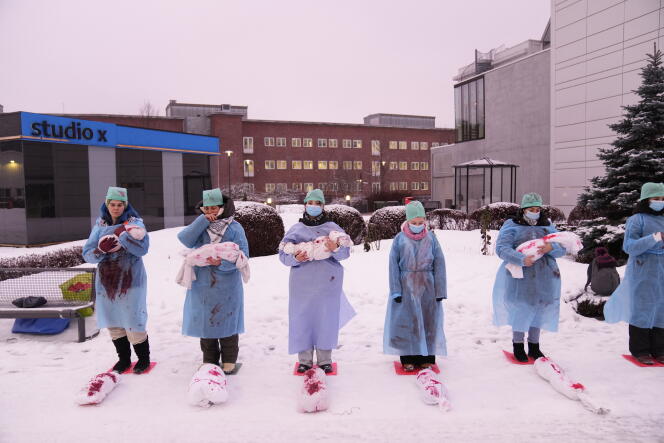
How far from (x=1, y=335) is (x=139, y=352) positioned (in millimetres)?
2820

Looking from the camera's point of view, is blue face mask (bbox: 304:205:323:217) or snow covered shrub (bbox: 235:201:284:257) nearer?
blue face mask (bbox: 304:205:323:217)

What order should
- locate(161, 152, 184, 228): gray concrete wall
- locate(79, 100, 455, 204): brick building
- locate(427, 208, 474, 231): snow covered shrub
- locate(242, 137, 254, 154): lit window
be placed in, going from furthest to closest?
locate(242, 137, 254, 154): lit window, locate(79, 100, 455, 204): brick building, locate(161, 152, 184, 228): gray concrete wall, locate(427, 208, 474, 231): snow covered shrub

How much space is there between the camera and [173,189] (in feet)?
72.3

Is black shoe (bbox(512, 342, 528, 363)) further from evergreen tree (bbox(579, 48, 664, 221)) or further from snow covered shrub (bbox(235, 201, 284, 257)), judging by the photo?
snow covered shrub (bbox(235, 201, 284, 257))

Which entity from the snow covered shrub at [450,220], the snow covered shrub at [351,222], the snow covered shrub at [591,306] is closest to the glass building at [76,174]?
the snow covered shrub at [351,222]

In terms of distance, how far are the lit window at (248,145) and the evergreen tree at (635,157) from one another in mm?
39550

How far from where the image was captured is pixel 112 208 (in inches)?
193

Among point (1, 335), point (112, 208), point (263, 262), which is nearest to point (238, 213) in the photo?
point (263, 262)

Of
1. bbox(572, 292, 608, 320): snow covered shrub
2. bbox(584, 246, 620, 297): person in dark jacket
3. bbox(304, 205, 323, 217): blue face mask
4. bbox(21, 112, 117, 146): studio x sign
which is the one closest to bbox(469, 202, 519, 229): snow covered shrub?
bbox(584, 246, 620, 297): person in dark jacket

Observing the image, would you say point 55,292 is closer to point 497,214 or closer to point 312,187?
point 497,214

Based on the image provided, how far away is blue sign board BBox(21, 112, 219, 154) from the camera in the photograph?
653 inches

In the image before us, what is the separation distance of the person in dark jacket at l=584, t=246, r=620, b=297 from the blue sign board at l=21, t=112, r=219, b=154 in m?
17.9

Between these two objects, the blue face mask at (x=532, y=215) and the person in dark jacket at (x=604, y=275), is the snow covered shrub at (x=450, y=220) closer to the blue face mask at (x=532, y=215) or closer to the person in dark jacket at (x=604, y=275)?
the person in dark jacket at (x=604, y=275)

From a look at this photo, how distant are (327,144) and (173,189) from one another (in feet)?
98.5
